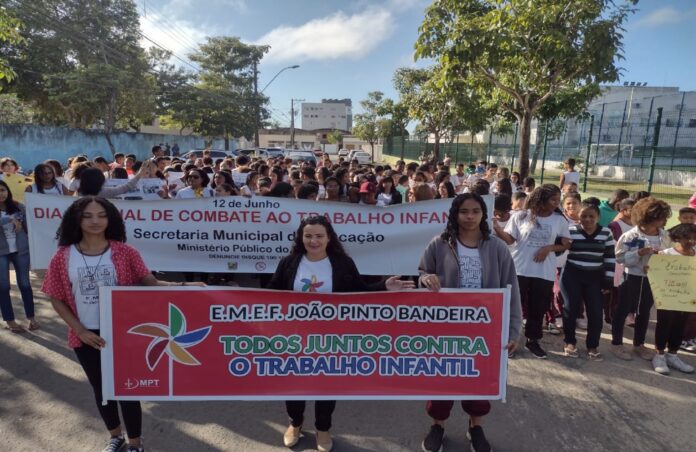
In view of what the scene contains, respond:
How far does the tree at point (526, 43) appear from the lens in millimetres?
8008

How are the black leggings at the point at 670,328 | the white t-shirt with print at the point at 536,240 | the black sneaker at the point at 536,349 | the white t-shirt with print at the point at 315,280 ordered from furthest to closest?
the black sneaker at the point at 536,349 → the white t-shirt with print at the point at 536,240 → the black leggings at the point at 670,328 → the white t-shirt with print at the point at 315,280

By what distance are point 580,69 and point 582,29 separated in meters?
0.71

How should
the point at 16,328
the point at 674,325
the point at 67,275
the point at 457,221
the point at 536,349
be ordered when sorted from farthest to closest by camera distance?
the point at 16,328 → the point at 536,349 → the point at 674,325 → the point at 457,221 → the point at 67,275

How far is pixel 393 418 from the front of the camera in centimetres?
334

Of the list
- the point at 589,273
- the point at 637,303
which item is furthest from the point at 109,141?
the point at 637,303

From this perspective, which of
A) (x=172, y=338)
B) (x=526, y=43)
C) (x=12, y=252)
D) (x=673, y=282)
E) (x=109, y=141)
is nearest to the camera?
(x=172, y=338)

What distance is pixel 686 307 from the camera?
400cm

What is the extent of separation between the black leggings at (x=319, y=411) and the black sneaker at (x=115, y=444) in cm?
108

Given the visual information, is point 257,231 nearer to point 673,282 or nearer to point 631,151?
point 673,282

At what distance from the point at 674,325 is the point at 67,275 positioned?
482 centimetres

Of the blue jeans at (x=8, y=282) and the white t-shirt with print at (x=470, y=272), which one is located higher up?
the white t-shirt with print at (x=470, y=272)

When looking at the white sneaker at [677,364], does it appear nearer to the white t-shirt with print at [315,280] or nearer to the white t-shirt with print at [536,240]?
the white t-shirt with print at [536,240]

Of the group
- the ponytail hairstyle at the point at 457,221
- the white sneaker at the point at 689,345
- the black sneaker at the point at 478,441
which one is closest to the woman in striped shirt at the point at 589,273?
the white sneaker at the point at 689,345

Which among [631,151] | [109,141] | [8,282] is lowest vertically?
[8,282]
